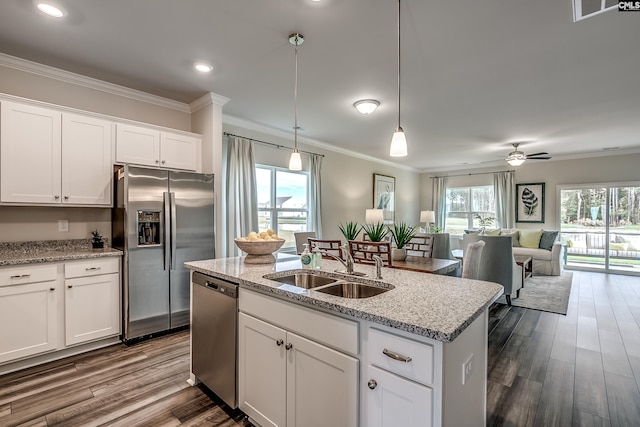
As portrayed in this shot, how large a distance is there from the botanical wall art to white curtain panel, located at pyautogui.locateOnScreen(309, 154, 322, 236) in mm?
5262

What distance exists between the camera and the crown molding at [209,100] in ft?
11.6

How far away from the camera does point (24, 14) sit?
211 centimetres

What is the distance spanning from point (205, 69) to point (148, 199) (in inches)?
53.6

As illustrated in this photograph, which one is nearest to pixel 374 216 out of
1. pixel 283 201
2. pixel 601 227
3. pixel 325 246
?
pixel 283 201

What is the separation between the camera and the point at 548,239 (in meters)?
6.59

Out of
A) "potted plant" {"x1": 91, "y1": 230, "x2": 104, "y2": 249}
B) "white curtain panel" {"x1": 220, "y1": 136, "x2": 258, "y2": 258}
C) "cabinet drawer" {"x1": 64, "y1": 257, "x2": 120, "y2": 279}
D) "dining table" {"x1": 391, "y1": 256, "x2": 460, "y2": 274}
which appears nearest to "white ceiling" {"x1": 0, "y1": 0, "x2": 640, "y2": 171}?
"white curtain panel" {"x1": 220, "y1": 136, "x2": 258, "y2": 258}

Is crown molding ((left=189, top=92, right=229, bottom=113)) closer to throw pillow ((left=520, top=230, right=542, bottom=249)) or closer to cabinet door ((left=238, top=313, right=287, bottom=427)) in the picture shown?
cabinet door ((left=238, top=313, right=287, bottom=427))

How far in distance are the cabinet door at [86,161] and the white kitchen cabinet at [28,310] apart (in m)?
0.72

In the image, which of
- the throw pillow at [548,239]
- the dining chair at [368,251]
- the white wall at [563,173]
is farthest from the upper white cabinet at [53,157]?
the white wall at [563,173]

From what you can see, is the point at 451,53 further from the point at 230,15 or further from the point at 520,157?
the point at 520,157

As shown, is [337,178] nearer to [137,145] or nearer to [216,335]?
[137,145]

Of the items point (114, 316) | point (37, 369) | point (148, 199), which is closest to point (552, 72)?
point (148, 199)

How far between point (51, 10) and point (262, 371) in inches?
107

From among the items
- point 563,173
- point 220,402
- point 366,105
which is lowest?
point 220,402
